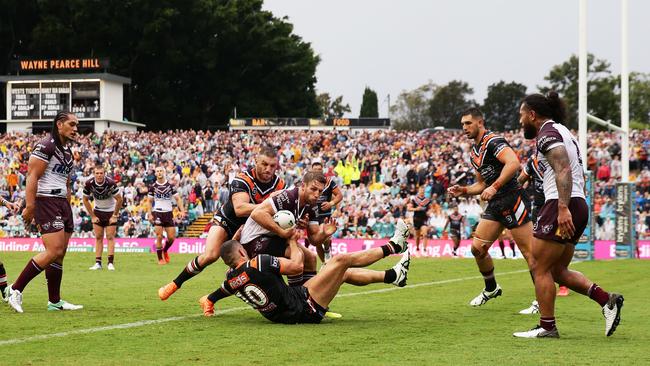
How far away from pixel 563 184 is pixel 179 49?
76010 millimetres

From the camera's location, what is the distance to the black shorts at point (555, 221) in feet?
Result: 29.8

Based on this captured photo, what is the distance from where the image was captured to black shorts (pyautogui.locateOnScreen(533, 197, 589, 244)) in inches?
358

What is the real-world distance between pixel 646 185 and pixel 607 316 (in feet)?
77.6

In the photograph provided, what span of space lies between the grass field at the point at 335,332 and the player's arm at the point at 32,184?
1269 millimetres

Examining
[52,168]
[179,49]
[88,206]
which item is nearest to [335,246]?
[88,206]

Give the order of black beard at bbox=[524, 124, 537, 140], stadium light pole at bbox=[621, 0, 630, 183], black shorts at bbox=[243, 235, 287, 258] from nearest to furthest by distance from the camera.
Answer: black beard at bbox=[524, 124, 537, 140], black shorts at bbox=[243, 235, 287, 258], stadium light pole at bbox=[621, 0, 630, 183]

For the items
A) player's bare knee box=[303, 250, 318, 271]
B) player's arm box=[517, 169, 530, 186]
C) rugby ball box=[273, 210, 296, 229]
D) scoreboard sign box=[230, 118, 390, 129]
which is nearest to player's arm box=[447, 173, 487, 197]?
player's arm box=[517, 169, 530, 186]

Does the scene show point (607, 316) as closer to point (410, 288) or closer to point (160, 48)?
point (410, 288)

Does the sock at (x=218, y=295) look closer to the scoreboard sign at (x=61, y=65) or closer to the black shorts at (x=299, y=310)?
the black shorts at (x=299, y=310)

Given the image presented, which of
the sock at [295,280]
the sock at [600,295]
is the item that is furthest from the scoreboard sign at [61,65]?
Result: the sock at [600,295]

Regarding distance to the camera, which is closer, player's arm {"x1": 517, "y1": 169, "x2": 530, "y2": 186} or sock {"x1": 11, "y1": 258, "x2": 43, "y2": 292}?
sock {"x1": 11, "y1": 258, "x2": 43, "y2": 292}

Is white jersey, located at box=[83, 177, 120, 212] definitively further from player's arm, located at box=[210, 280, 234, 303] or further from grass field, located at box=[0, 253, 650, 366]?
player's arm, located at box=[210, 280, 234, 303]

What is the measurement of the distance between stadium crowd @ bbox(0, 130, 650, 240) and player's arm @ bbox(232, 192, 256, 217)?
1998 centimetres

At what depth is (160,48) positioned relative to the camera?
8281 centimetres
